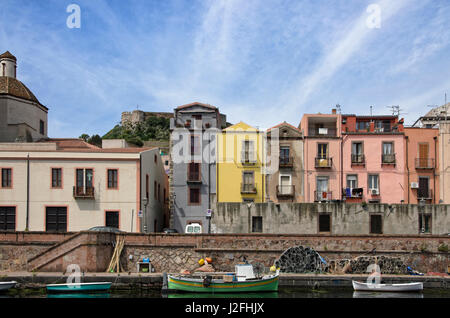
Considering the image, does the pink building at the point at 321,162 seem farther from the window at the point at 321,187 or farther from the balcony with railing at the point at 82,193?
the balcony with railing at the point at 82,193

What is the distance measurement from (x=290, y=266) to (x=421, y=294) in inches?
318

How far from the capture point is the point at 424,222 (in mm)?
36312

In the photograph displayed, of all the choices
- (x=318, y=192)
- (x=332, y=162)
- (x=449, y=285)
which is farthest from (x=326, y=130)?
(x=449, y=285)

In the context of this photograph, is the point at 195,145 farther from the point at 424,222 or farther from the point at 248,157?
the point at 424,222

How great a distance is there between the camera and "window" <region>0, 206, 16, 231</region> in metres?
36.2

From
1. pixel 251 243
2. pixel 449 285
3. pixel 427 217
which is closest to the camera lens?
pixel 449 285

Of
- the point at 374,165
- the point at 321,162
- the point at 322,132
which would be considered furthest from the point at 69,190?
the point at 374,165

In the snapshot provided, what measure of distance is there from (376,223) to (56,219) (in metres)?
24.3

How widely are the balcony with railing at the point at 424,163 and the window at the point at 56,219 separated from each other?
2956 cm

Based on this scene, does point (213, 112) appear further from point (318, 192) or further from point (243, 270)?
point (243, 270)

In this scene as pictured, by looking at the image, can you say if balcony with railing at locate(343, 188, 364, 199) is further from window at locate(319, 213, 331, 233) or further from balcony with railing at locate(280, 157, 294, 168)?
window at locate(319, 213, 331, 233)

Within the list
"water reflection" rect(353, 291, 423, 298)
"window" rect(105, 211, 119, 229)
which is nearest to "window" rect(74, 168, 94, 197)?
"window" rect(105, 211, 119, 229)

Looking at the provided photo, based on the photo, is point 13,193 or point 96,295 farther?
point 13,193

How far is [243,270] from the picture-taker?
28000 mm
